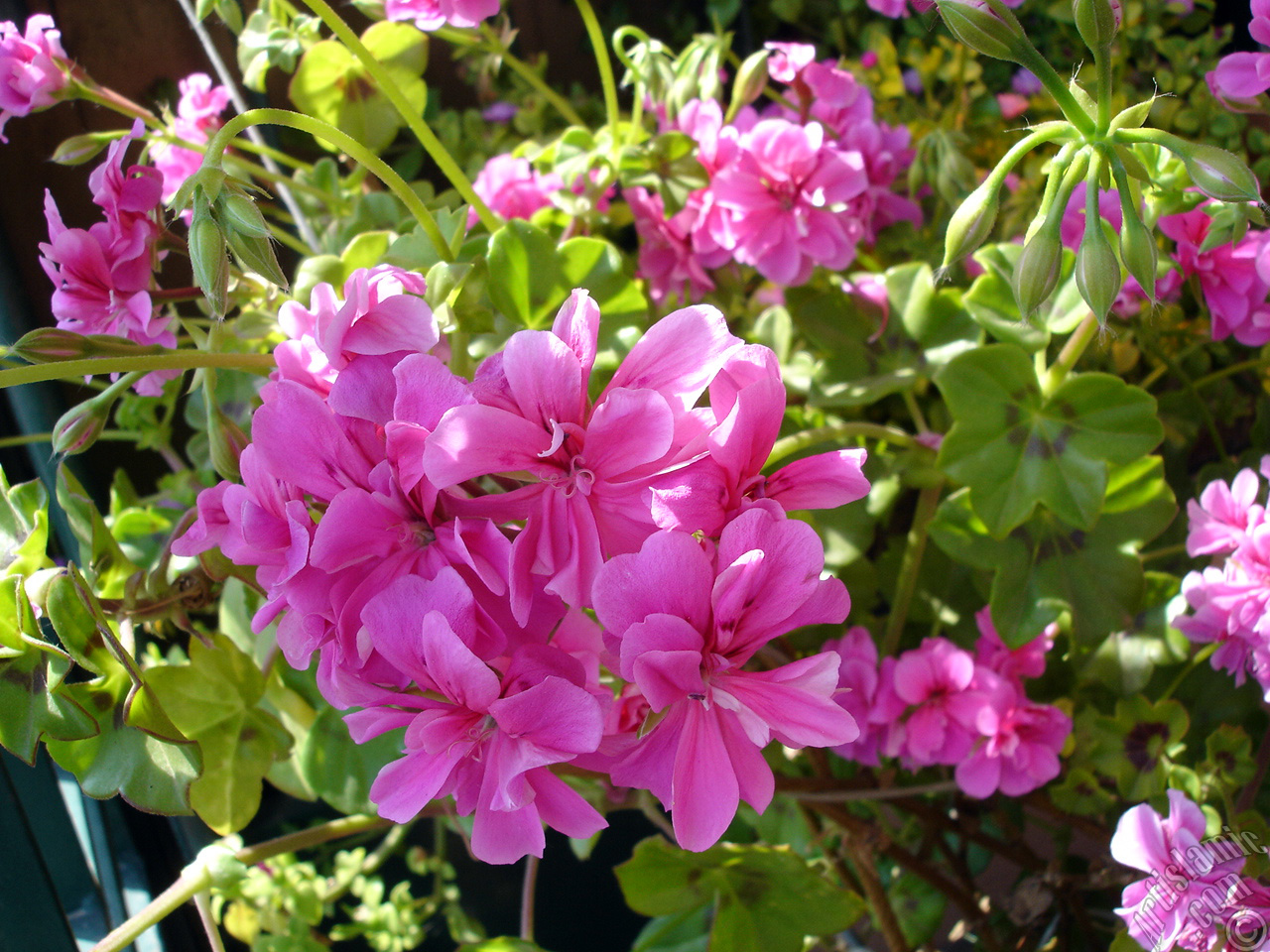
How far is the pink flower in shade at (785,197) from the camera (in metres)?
0.67

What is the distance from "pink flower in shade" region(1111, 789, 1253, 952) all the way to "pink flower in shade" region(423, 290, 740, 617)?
1.14 ft

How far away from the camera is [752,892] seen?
0.67m

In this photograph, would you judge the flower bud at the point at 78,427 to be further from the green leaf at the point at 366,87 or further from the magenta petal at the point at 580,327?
the green leaf at the point at 366,87

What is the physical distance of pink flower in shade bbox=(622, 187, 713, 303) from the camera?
0.73 metres

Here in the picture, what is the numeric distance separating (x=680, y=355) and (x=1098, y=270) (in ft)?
0.59

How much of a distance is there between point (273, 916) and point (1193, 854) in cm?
68

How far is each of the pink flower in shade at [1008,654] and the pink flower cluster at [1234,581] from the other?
10 centimetres

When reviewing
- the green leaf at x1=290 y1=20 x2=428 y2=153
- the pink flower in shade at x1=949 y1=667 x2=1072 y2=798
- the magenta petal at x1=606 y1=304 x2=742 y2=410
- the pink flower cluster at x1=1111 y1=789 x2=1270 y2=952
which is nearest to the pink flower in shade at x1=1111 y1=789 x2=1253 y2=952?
the pink flower cluster at x1=1111 y1=789 x2=1270 y2=952

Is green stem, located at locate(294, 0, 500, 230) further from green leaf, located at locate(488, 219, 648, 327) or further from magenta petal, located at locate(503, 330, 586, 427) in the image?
magenta petal, located at locate(503, 330, 586, 427)

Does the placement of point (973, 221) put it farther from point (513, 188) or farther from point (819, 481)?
point (513, 188)

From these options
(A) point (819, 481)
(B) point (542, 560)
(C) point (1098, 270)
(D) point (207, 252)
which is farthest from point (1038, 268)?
(D) point (207, 252)

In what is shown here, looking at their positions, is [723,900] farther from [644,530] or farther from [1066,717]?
[644,530]

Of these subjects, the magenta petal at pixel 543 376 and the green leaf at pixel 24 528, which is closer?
the magenta petal at pixel 543 376

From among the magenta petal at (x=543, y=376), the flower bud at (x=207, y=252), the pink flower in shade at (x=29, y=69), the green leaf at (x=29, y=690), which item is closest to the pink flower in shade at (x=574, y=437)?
the magenta petal at (x=543, y=376)
